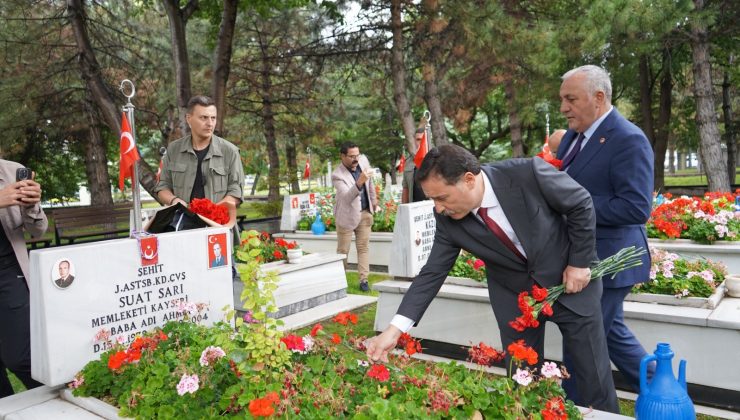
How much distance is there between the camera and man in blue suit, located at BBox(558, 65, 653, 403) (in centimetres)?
282

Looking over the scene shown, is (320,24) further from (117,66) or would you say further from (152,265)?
(152,265)

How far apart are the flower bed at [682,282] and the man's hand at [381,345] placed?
260cm

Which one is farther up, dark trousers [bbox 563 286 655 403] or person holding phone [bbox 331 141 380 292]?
person holding phone [bbox 331 141 380 292]

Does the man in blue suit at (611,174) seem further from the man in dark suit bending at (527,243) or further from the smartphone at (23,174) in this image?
the smartphone at (23,174)

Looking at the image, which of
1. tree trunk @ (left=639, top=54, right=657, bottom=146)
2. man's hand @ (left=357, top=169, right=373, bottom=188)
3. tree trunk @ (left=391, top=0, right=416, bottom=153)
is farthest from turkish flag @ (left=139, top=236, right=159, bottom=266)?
tree trunk @ (left=639, top=54, right=657, bottom=146)

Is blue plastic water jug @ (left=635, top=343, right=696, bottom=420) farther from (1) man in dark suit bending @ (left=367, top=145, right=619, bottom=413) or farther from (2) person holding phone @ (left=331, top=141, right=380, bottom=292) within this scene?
(2) person holding phone @ (left=331, top=141, right=380, bottom=292)

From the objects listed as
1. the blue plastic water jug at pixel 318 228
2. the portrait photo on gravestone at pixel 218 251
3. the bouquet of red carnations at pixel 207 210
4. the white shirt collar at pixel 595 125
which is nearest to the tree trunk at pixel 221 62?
the blue plastic water jug at pixel 318 228

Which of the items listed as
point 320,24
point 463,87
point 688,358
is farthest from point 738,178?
point 688,358

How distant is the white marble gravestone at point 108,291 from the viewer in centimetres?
295

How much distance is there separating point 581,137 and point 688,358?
1.78 metres

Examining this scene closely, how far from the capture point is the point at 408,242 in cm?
547

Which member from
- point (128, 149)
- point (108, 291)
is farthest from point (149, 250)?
point (128, 149)

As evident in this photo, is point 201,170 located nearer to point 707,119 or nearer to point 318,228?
point 318,228

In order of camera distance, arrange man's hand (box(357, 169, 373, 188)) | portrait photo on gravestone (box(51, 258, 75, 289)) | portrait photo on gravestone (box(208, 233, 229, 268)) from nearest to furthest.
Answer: portrait photo on gravestone (box(51, 258, 75, 289)), portrait photo on gravestone (box(208, 233, 229, 268)), man's hand (box(357, 169, 373, 188))
